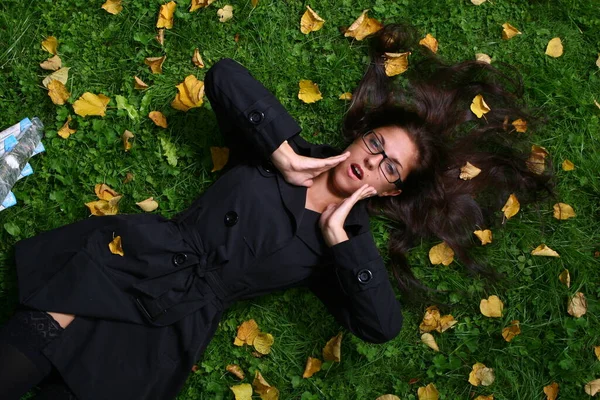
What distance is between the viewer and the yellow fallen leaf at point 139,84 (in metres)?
3.53

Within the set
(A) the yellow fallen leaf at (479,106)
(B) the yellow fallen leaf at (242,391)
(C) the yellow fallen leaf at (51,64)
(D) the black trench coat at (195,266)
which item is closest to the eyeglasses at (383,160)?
(D) the black trench coat at (195,266)

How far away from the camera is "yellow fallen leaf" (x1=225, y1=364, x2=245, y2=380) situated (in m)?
3.42

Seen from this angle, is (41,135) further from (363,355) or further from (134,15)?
(363,355)

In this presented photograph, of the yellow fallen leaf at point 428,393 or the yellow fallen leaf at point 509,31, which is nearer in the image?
the yellow fallen leaf at point 428,393

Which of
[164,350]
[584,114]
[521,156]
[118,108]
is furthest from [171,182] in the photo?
[584,114]

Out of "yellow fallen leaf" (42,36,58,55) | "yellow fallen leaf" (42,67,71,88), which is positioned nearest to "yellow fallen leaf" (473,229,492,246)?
"yellow fallen leaf" (42,67,71,88)

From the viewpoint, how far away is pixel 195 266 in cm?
308

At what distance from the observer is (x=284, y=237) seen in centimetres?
304

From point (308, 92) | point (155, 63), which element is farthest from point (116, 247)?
point (308, 92)

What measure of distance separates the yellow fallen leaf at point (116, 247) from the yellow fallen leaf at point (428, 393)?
182 cm

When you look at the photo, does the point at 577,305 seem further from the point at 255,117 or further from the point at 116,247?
the point at 116,247

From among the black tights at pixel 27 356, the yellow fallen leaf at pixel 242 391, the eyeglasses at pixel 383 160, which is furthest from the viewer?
the yellow fallen leaf at pixel 242 391

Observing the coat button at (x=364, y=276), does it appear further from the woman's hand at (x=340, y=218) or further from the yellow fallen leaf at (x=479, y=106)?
the yellow fallen leaf at (x=479, y=106)

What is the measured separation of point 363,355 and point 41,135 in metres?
2.19
